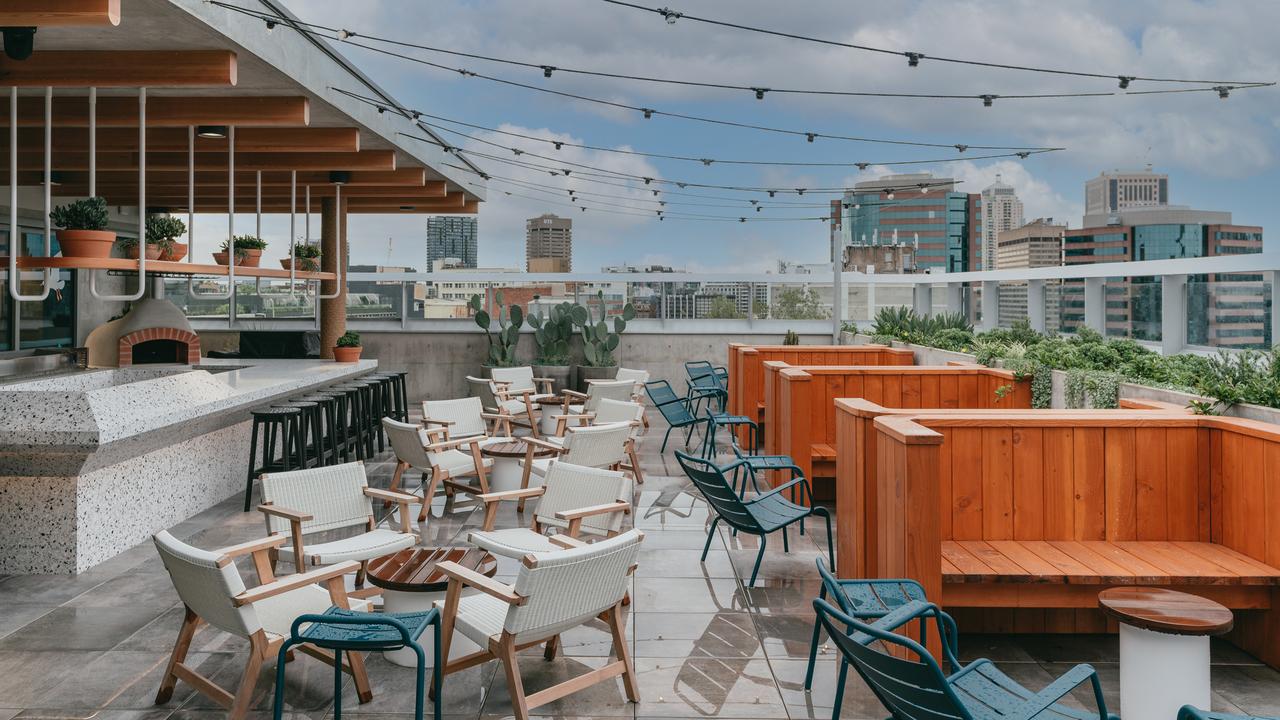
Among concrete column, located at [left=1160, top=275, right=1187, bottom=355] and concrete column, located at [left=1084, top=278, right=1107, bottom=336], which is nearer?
concrete column, located at [left=1160, top=275, right=1187, bottom=355]

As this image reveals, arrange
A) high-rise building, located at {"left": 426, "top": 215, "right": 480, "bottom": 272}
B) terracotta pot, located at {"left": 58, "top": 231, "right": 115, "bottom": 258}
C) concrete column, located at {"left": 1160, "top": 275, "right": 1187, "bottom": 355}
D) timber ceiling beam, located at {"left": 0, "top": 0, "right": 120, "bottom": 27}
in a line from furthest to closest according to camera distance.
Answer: high-rise building, located at {"left": 426, "top": 215, "right": 480, "bottom": 272}, concrete column, located at {"left": 1160, "top": 275, "right": 1187, "bottom": 355}, terracotta pot, located at {"left": 58, "top": 231, "right": 115, "bottom": 258}, timber ceiling beam, located at {"left": 0, "top": 0, "right": 120, "bottom": 27}

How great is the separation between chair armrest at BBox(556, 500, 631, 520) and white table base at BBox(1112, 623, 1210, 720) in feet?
7.20

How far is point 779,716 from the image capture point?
3.28 meters

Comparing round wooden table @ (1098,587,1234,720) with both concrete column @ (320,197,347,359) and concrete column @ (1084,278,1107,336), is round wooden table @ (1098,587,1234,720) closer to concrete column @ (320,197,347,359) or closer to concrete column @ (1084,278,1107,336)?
concrete column @ (1084,278,1107,336)

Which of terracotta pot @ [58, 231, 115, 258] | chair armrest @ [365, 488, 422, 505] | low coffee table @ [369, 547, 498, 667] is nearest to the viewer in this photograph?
low coffee table @ [369, 547, 498, 667]

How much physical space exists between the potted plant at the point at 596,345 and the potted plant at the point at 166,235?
6.52 m

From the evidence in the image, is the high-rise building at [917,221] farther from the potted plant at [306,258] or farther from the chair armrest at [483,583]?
the chair armrest at [483,583]

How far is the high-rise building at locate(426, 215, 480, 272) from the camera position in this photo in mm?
16611

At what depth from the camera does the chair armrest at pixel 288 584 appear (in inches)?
117

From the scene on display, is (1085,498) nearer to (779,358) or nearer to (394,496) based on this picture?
(394,496)

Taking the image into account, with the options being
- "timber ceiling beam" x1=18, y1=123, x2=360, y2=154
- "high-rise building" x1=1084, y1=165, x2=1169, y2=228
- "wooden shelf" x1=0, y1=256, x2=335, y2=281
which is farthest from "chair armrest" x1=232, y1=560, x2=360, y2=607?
"high-rise building" x1=1084, y1=165, x2=1169, y2=228

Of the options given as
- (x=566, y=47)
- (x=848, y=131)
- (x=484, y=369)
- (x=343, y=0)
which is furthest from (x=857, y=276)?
(x=848, y=131)

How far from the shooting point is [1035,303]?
406 inches

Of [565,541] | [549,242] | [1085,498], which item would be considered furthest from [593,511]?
[549,242]
